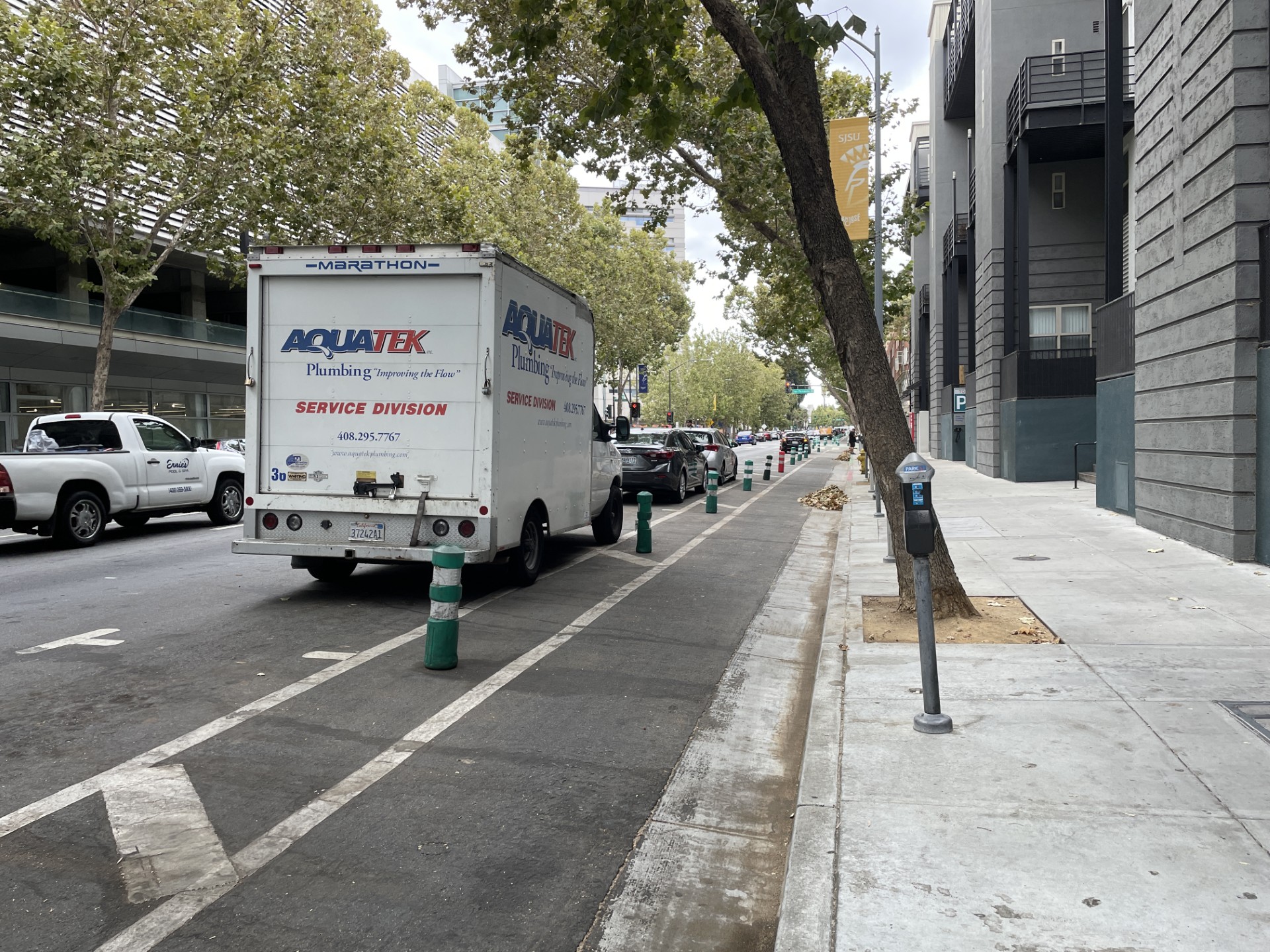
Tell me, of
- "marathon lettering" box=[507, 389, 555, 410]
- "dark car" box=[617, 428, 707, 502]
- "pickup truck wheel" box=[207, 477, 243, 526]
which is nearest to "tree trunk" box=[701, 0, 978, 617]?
"marathon lettering" box=[507, 389, 555, 410]

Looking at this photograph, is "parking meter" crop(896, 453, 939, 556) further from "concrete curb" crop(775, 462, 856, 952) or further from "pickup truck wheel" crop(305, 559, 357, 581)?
"pickup truck wheel" crop(305, 559, 357, 581)

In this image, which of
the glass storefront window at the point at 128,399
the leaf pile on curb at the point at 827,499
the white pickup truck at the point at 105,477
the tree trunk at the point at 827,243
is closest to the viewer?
the tree trunk at the point at 827,243

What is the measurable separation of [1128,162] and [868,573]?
16267 mm

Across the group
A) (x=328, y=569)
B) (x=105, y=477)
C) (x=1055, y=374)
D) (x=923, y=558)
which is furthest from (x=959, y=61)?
(x=923, y=558)

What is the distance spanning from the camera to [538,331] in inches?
386

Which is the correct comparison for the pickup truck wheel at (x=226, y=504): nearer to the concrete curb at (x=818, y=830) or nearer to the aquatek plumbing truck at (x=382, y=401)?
the aquatek plumbing truck at (x=382, y=401)

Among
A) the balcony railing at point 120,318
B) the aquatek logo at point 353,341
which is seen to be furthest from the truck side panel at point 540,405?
the balcony railing at point 120,318

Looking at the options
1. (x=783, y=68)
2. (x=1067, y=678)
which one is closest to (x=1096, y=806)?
(x=1067, y=678)

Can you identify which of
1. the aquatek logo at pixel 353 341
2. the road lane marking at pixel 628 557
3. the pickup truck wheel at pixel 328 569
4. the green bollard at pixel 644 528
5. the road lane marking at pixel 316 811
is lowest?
the road lane marking at pixel 316 811

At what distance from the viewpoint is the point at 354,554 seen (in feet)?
28.7

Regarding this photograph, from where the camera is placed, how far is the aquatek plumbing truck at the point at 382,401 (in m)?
8.61

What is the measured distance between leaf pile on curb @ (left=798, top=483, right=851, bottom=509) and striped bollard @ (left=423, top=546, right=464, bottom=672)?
52.0 ft

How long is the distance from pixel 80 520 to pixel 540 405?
7.44 metres

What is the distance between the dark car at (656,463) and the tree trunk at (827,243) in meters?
12.6
